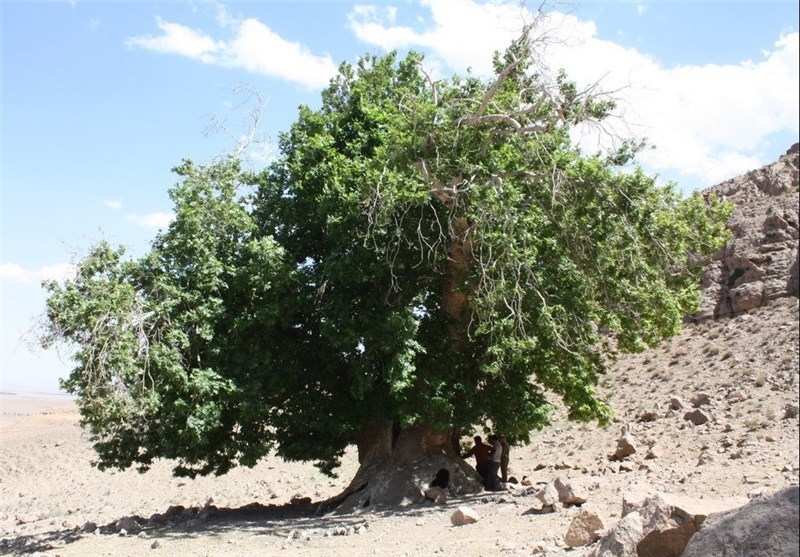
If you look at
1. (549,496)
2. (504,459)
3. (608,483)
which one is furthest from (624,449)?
(549,496)

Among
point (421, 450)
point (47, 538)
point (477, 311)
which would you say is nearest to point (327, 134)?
point (477, 311)

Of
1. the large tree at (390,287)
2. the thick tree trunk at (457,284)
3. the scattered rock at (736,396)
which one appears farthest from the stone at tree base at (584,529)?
the scattered rock at (736,396)

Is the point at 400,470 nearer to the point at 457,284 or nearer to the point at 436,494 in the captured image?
the point at 436,494

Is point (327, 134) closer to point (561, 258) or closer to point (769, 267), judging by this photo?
point (561, 258)

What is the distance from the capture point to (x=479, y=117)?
45.2 feet

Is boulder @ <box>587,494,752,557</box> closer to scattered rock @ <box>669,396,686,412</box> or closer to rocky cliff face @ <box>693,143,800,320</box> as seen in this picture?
scattered rock @ <box>669,396,686,412</box>

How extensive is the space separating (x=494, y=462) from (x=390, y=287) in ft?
16.4

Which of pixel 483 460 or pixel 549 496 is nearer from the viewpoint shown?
→ pixel 549 496

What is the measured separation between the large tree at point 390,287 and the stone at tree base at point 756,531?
678 centimetres

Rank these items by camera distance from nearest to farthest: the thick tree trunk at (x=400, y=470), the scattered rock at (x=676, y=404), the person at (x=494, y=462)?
the thick tree trunk at (x=400, y=470) < the person at (x=494, y=462) < the scattered rock at (x=676, y=404)

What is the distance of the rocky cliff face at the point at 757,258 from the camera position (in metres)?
37.3

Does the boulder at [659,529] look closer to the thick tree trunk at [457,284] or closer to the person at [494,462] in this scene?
the thick tree trunk at [457,284]

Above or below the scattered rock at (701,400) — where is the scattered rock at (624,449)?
below

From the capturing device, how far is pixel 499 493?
53.2 ft
